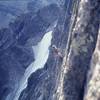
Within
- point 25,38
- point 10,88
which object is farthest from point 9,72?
point 25,38

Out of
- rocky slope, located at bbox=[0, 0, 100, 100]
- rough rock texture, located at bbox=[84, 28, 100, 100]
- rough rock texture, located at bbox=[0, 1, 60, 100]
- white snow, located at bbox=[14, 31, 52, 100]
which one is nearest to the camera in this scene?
rough rock texture, located at bbox=[84, 28, 100, 100]

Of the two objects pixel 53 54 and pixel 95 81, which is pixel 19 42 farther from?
pixel 95 81

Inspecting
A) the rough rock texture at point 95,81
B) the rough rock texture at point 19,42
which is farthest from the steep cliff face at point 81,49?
the rough rock texture at point 19,42

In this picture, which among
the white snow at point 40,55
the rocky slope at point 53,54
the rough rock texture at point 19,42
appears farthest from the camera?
the white snow at point 40,55

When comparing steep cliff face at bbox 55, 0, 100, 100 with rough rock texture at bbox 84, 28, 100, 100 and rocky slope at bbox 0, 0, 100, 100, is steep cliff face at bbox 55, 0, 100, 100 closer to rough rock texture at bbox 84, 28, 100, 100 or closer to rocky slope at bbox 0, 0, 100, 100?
rocky slope at bbox 0, 0, 100, 100

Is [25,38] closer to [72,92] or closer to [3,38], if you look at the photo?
[3,38]

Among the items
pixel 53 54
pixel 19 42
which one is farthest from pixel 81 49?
pixel 19 42

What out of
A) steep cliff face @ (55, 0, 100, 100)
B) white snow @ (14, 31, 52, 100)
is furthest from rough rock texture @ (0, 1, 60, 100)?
steep cliff face @ (55, 0, 100, 100)

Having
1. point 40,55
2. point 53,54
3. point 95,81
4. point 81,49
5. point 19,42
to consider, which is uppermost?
point 81,49

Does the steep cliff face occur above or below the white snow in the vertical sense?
above

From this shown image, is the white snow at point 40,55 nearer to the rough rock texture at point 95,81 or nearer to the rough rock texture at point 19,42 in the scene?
the rough rock texture at point 19,42

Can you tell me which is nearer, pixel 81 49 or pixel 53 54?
pixel 81 49
